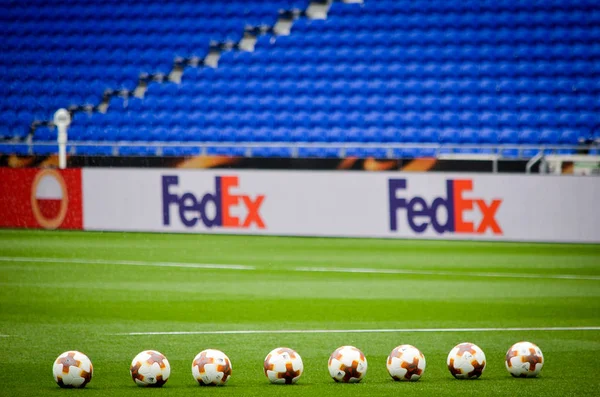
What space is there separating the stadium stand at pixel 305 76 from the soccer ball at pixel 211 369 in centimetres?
1554

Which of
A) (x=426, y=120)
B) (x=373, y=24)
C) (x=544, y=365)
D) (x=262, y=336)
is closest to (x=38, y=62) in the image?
(x=373, y=24)

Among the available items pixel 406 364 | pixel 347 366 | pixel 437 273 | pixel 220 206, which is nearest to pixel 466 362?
pixel 406 364

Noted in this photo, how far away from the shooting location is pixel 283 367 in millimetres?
7566

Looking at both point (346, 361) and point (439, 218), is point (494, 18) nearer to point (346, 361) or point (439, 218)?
point (439, 218)

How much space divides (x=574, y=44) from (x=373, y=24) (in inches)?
201

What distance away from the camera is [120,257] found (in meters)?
17.7

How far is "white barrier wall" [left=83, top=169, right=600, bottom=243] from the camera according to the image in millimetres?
19797

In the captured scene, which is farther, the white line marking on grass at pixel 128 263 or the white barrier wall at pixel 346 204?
the white barrier wall at pixel 346 204

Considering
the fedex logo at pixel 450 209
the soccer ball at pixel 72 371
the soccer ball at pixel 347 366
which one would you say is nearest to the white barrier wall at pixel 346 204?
the fedex logo at pixel 450 209

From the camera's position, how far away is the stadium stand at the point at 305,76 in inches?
1006

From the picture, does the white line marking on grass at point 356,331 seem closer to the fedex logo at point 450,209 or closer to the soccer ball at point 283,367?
the soccer ball at point 283,367

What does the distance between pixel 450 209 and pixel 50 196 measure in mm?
8500

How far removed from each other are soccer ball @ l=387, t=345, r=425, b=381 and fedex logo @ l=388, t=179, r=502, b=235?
41.2ft

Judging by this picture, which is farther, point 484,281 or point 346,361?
point 484,281
